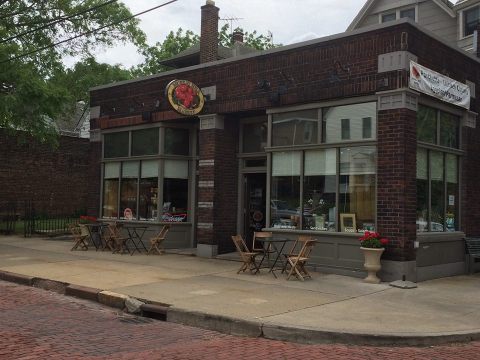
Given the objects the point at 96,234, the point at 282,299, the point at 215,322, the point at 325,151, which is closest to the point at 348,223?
the point at 325,151

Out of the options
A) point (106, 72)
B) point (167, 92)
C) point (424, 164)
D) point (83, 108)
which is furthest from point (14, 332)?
point (83, 108)

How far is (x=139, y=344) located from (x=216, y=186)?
324 inches

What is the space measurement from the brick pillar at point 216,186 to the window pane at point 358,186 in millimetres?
Answer: 3904

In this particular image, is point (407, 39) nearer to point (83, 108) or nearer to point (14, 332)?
point (14, 332)

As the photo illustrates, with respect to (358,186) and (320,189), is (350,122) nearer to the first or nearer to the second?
(358,186)

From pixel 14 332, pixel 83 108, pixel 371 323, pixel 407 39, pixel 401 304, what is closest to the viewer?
pixel 14 332

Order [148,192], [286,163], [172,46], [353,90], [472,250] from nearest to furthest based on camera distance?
[353,90] < [472,250] < [286,163] < [148,192] < [172,46]

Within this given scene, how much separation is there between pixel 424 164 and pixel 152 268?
6.61m

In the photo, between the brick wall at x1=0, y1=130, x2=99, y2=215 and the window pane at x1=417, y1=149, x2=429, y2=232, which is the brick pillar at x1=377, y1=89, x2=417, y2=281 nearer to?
the window pane at x1=417, y1=149, x2=429, y2=232

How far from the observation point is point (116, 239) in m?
15.4

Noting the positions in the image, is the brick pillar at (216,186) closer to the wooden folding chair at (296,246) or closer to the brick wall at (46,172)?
the wooden folding chair at (296,246)

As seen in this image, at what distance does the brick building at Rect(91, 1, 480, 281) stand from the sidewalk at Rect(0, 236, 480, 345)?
1.02m

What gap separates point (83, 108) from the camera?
131ft

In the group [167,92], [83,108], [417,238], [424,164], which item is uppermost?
[83,108]
